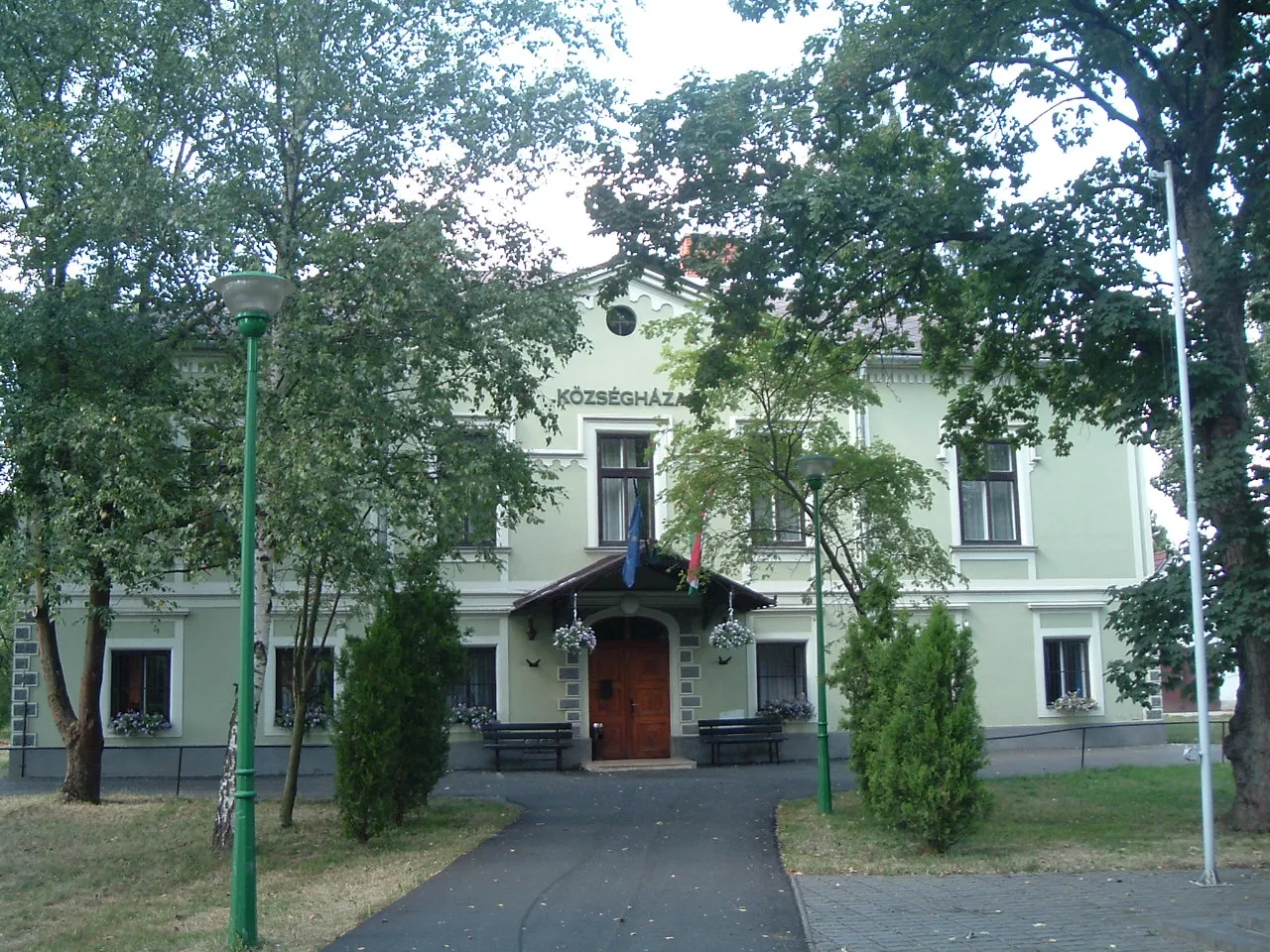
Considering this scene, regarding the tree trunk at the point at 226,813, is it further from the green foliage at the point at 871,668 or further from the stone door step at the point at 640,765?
the stone door step at the point at 640,765

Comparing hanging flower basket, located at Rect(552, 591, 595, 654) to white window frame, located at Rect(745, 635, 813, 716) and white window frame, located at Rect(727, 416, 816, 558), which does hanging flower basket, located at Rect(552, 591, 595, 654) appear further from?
white window frame, located at Rect(745, 635, 813, 716)

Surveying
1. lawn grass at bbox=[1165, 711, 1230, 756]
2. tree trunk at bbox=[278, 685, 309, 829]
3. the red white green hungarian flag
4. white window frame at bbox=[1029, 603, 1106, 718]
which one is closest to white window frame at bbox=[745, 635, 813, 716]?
white window frame at bbox=[1029, 603, 1106, 718]

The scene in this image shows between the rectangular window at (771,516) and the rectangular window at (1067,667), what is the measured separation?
7.62 meters

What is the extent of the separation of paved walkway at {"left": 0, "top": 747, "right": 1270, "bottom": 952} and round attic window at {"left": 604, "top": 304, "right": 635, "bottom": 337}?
11456 millimetres

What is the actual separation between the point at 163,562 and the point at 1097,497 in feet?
60.9

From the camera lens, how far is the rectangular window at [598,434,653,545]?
76.8ft

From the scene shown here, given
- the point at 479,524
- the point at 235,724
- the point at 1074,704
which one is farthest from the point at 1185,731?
the point at 235,724

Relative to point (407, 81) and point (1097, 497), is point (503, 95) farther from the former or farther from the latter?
point (1097, 497)

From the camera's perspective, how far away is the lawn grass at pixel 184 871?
30.7 ft

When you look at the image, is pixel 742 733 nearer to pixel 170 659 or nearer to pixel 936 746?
pixel 170 659

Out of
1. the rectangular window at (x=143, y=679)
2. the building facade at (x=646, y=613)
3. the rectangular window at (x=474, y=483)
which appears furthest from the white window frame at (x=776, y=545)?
the rectangular window at (x=143, y=679)

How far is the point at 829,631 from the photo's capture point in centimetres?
2364

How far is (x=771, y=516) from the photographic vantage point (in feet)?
62.6

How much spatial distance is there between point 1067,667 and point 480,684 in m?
11.6
